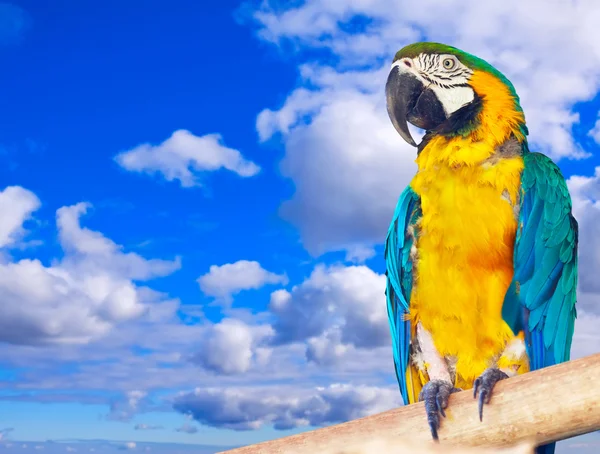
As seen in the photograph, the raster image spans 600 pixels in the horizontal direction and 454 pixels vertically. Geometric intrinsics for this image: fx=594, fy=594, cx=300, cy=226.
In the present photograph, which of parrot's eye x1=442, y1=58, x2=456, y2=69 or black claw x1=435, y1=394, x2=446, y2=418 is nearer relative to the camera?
black claw x1=435, y1=394, x2=446, y2=418

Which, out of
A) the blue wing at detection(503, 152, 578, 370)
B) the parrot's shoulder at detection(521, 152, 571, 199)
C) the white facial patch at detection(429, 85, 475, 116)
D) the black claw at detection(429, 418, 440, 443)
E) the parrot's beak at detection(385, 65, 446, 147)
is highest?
the parrot's beak at detection(385, 65, 446, 147)

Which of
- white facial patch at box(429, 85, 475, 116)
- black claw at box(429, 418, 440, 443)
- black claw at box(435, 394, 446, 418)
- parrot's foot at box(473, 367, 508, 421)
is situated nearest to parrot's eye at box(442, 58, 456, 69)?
white facial patch at box(429, 85, 475, 116)

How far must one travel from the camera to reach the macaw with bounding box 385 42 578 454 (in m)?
2.79

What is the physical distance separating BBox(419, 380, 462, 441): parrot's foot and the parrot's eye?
1678 millimetres

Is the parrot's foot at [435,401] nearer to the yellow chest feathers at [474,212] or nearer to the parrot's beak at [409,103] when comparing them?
the yellow chest feathers at [474,212]

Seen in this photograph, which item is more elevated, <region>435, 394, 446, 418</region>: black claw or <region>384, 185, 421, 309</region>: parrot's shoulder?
<region>384, 185, 421, 309</region>: parrot's shoulder

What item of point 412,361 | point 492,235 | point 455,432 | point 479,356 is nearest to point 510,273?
point 492,235

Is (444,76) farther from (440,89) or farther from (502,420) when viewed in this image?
(502,420)

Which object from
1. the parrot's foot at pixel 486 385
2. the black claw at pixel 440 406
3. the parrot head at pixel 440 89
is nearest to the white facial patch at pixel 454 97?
the parrot head at pixel 440 89

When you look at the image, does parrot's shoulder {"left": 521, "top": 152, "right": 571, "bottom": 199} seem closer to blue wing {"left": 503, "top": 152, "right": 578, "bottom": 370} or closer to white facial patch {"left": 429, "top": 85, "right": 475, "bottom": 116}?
blue wing {"left": 503, "top": 152, "right": 578, "bottom": 370}

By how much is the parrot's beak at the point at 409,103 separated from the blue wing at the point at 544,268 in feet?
1.84

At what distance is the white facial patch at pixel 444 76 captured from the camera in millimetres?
3082

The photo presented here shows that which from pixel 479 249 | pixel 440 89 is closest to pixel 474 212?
pixel 479 249

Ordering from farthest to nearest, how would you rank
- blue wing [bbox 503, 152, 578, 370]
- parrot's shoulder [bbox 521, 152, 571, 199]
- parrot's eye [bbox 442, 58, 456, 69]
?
parrot's eye [bbox 442, 58, 456, 69] → parrot's shoulder [bbox 521, 152, 571, 199] → blue wing [bbox 503, 152, 578, 370]
